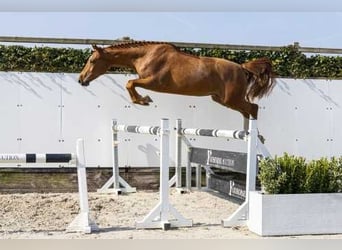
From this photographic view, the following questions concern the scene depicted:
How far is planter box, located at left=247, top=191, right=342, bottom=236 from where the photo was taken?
13.4 ft

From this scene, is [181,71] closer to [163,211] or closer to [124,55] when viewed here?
[124,55]

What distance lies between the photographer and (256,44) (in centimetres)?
682

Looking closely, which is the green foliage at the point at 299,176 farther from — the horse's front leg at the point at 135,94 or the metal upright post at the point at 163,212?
the horse's front leg at the point at 135,94

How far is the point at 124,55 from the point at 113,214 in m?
1.72

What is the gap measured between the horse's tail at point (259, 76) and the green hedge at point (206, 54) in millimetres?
769

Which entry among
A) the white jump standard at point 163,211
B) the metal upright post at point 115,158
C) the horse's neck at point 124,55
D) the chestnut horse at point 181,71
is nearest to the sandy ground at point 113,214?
the white jump standard at point 163,211

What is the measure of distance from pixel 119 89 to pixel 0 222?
251cm

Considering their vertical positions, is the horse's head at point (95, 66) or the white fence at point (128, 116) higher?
the horse's head at point (95, 66)

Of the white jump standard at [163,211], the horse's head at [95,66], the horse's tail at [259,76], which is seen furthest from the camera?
the horse's tail at [259,76]

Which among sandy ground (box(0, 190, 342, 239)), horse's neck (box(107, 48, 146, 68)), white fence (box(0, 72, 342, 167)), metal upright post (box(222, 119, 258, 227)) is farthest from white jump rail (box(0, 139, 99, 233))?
white fence (box(0, 72, 342, 167))

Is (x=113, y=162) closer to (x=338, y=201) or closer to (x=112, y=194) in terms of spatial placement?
(x=112, y=194)

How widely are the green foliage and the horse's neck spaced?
6.79ft

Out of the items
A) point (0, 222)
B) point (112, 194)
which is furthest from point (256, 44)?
point (0, 222)

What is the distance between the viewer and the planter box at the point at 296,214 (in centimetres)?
410
